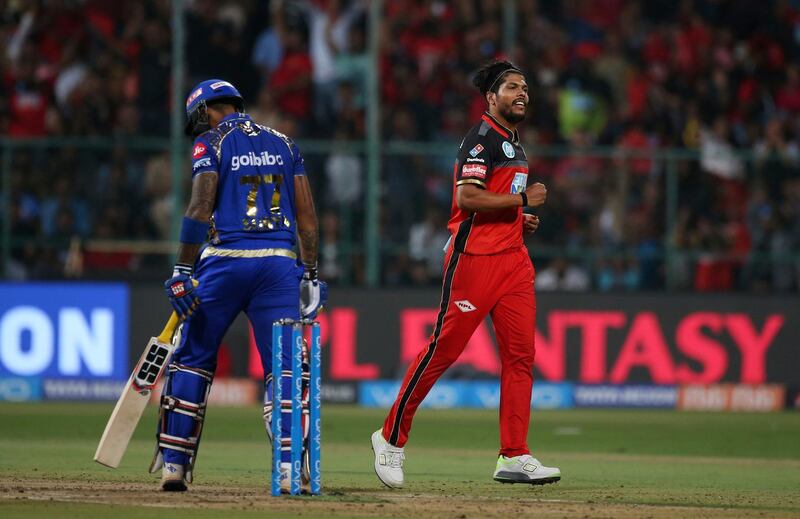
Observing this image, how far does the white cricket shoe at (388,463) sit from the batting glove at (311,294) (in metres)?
0.82

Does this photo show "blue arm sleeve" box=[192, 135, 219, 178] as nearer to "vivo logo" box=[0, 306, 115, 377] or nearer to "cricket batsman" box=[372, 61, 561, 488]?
"cricket batsman" box=[372, 61, 561, 488]

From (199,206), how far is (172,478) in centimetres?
141

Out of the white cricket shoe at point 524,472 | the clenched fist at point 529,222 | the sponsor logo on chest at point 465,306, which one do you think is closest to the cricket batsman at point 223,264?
the sponsor logo on chest at point 465,306

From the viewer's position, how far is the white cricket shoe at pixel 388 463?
26.8 feet

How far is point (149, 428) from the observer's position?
12.8 meters

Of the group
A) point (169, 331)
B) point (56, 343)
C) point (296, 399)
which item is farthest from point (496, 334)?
point (56, 343)

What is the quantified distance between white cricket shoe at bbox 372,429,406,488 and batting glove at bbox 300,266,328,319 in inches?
32.1

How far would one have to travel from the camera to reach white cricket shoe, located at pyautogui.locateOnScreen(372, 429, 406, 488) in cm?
816

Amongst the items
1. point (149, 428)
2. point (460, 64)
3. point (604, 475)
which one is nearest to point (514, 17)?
point (460, 64)

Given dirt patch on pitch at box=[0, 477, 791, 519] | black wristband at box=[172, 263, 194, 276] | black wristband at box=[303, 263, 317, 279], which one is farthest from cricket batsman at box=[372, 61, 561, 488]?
black wristband at box=[172, 263, 194, 276]

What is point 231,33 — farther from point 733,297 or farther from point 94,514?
point 94,514

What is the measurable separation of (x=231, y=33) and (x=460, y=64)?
2890 millimetres

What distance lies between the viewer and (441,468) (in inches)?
384

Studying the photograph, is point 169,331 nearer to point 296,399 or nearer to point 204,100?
point 296,399
